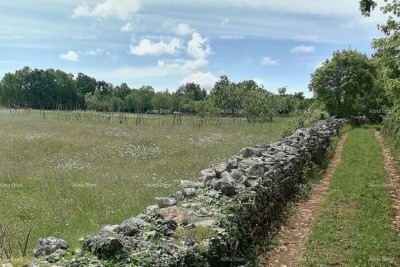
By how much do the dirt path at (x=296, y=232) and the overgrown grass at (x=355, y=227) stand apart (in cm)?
19

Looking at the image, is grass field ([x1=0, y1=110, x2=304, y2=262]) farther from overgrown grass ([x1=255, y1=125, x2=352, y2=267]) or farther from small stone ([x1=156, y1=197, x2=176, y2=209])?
overgrown grass ([x1=255, y1=125, x2=352, y2=267])

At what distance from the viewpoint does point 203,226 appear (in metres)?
6.06

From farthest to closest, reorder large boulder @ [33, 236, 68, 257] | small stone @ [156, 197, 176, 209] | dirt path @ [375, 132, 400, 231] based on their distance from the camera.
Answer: dirt path @ [375, 132, 400, 231] → small stone @ [156, 197, 176, 209] → large boulder @ [33, 236, 68, 257]

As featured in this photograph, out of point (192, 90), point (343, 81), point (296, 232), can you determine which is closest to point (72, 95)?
point (192, 90)

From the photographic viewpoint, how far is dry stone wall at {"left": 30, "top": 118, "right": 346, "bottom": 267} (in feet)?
14.9

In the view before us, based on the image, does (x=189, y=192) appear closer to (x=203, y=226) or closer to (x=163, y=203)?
(x=163, y=203)

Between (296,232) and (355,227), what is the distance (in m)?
1.44

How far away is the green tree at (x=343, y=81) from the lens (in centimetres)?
4562

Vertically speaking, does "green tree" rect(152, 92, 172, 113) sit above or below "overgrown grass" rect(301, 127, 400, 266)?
above

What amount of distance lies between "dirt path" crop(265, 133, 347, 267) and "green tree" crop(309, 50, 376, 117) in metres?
35.3

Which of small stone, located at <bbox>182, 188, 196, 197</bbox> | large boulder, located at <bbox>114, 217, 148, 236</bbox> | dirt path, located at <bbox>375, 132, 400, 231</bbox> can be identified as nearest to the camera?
large boulder, located at <bbox>114, 217, 148, 236</bbox>

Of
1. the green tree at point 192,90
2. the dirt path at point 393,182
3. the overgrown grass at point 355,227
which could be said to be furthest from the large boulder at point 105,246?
the green tree at point 192,90

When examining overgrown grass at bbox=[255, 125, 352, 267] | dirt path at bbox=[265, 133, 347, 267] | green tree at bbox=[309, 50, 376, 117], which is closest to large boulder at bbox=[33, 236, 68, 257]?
overgrown grass at bbox=[255, 125, 352, 267]

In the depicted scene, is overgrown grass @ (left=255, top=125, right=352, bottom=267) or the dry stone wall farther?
overgrown grass @ (left=255, top=125, right=352, bottom=267)
